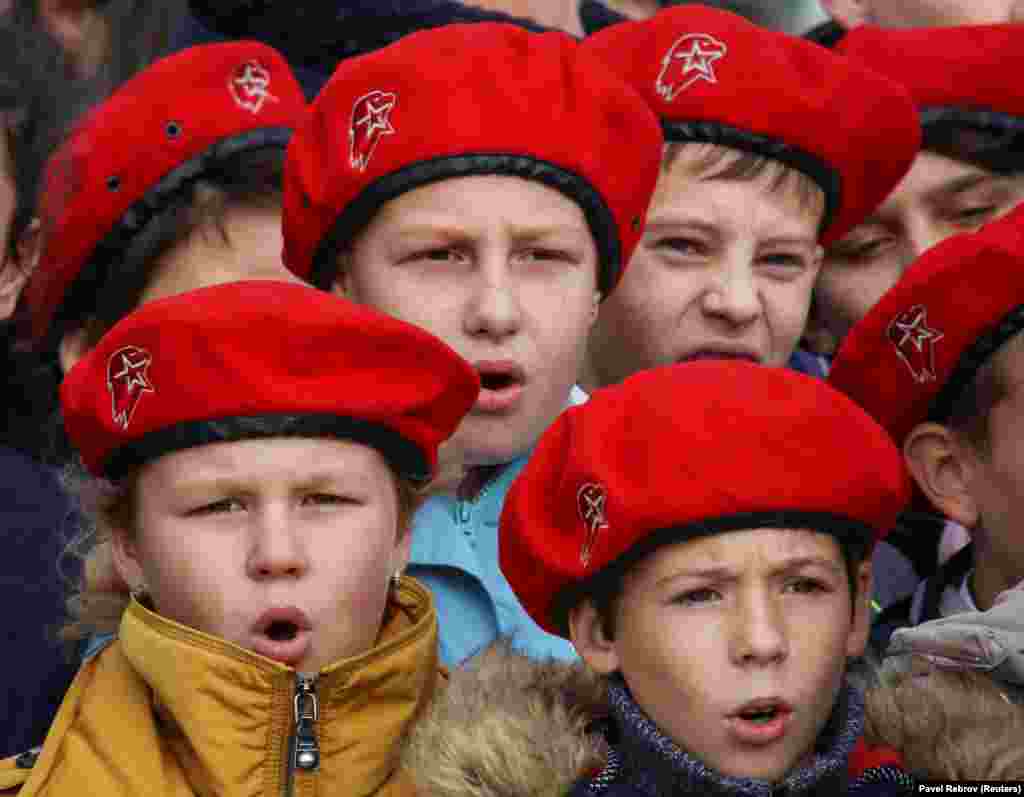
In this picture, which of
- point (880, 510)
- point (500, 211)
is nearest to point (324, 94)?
point (500, 211)

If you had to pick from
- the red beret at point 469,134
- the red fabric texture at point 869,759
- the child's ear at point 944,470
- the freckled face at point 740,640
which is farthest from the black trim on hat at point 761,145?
the red fabric texture at point 869,759

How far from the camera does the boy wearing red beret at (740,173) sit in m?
4.27

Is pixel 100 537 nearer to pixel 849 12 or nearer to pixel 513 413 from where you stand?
pixel 513 413

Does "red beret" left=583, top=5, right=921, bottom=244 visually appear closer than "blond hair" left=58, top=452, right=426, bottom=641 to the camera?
No

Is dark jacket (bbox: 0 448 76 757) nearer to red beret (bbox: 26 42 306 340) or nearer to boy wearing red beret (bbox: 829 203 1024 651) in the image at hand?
red beret (bbox: 26 42 306 340)

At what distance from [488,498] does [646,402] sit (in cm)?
74

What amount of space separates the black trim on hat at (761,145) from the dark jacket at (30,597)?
1.31 m

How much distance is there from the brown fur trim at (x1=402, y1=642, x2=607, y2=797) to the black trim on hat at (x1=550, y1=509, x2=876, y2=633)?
0.15 meters

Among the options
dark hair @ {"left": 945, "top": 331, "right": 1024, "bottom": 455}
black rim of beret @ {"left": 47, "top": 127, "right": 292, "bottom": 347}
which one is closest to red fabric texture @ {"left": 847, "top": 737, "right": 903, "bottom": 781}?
dark hair @ {"left": 945, "top": 331, "right": 1024, "bottom": 455}

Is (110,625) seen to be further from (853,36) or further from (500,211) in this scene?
(853,36)

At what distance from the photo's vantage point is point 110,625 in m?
3.71

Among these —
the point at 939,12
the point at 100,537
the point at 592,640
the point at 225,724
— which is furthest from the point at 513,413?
the point at 939,12

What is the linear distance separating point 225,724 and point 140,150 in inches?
56.5

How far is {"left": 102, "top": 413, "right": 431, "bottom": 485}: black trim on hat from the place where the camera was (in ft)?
11.0
